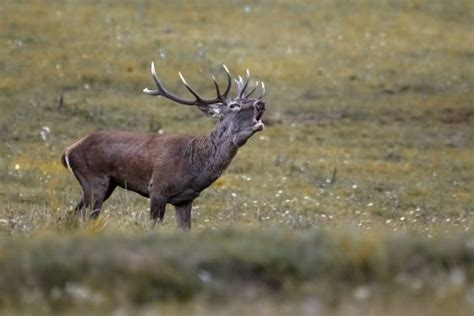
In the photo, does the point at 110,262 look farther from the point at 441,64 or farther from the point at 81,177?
the point at 441,64

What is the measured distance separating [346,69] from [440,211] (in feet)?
28.3

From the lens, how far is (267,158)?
68.5 feet

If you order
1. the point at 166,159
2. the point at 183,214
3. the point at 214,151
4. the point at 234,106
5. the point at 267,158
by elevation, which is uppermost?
the point at 234,106

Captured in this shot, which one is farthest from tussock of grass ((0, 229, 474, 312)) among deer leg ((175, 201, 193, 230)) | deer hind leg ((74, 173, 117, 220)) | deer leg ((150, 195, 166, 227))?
deer hind leg ((74, 173, 117, 220))

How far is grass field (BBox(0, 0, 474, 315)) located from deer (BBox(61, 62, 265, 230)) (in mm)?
505

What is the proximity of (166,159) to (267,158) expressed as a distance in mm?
6149

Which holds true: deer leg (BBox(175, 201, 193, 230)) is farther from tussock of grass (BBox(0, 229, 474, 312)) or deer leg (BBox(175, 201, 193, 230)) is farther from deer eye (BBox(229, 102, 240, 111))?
tussock of grass (BBox(0, 229, 474, 312))

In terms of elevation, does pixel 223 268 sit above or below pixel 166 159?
above

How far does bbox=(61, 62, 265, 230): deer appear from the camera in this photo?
48.3 feet

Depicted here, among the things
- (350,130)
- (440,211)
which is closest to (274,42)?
(350,130)

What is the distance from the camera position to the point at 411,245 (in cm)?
855

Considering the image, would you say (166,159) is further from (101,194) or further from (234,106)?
(234,106)

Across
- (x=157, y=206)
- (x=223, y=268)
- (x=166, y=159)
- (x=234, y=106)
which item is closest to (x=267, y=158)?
(x=234, y=106)

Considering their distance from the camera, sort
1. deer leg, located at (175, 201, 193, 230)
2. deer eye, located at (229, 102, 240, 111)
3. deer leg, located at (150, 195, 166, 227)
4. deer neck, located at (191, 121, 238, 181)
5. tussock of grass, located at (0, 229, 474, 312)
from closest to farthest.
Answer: tussock of grass, located at (0, 229, 474, 312), deer leg, located at (150, 195, 166, 227), deer leg, located at (175, 201, 193, 230), deer neck, located at (191, 121, 238, 181), deer eye, located at (229, 102, 240, 111)
